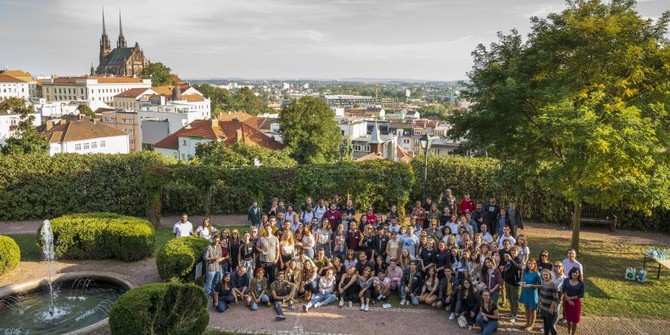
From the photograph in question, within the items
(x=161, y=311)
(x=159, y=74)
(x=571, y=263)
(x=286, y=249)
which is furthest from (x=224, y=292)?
(x=159, y=74)

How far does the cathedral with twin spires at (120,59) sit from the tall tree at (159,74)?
14.7m

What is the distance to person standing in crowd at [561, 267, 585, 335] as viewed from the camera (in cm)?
1025

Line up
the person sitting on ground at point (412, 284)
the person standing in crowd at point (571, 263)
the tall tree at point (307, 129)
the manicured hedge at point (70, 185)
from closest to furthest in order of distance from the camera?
1. the person standing in crowd at point (571, 263)
2. the person sitting on ground at point (412, 284)
3. the manicured hedge at point (70, 185)
4. the tall tree at point (307, 129)

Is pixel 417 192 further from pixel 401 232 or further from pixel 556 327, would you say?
pixel 556 327

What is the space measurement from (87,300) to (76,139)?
4695cm

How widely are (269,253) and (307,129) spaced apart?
133ft

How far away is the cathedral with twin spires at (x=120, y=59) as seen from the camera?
16912 centimetres

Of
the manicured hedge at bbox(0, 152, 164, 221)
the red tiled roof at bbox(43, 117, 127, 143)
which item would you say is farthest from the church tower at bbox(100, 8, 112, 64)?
the manicured hedge at bbox(0, 152, 164, 221)

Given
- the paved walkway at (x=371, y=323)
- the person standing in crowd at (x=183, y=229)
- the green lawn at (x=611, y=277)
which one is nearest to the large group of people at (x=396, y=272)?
the paved walkway at (x=371, y=323)

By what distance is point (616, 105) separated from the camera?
586 inches

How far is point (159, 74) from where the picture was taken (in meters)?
154

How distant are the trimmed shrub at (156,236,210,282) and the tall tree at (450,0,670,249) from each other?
33.5 feet

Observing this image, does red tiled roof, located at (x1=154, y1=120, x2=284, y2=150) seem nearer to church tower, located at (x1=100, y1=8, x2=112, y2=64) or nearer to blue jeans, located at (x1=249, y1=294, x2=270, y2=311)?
blue jeans, located at (x1=249, y1=294, x2=270, y2=311)

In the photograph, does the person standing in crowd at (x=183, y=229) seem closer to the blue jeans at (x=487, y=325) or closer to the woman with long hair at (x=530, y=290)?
the blue jeans at (x=487, y=325)
